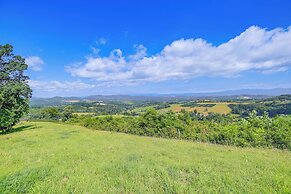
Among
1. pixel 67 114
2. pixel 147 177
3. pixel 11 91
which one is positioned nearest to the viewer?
pixel 147 177

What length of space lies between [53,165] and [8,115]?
2308cm

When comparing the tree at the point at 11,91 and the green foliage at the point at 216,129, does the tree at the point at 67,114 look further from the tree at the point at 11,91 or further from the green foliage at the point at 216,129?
the tree at the point at 11,91

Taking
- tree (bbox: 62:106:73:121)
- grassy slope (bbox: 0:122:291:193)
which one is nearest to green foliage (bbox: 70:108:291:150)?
grassy slope (bbox: 0:122:291:193)

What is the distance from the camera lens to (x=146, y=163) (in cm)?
899

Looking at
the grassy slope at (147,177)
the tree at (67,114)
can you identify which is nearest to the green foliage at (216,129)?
the grassy slope at (147,177)

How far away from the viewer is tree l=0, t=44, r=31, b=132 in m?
26.0

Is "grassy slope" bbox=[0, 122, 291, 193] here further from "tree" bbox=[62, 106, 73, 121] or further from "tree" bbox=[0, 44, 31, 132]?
"tree" bbox=[62, 106, 73, 121]

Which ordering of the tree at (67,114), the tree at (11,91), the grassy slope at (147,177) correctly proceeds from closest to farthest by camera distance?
the grassy slope at (147,177) → the tree at (11,91) → the tree at (67,114)

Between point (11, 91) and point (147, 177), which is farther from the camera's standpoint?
point (11, 91)

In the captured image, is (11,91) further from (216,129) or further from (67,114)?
(67,114)

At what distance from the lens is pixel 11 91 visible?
2588 centimetres

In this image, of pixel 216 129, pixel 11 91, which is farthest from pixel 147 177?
pixel 216 129

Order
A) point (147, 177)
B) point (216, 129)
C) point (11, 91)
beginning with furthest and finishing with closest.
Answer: point (216, 129) → point (11, 91) → point (147, 177)

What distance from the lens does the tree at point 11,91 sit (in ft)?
85.4
